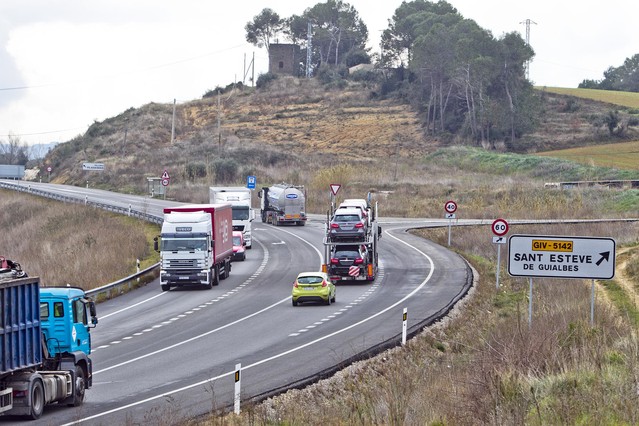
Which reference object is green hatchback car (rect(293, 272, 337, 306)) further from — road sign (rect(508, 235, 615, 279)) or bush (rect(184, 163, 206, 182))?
bush (rect(184, 163, 206, 182))

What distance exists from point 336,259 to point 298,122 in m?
108

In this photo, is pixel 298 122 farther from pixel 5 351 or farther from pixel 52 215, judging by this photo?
pixel 5 351

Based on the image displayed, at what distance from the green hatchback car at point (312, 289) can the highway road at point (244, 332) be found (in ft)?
1.33

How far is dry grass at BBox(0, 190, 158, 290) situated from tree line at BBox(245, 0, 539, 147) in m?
57.8

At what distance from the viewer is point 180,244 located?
4341 cm

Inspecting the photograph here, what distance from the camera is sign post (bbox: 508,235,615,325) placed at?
1947 centimetres

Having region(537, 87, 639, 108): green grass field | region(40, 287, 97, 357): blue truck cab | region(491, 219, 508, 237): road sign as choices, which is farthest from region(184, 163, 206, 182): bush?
region(40, 287, 97, 357): blue truck cab

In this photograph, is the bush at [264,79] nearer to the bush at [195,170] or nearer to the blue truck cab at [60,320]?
the bush at [195,170]

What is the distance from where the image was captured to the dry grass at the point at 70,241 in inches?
1970

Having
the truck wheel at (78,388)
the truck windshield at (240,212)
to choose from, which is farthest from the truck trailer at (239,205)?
the truck wheel at (78,388)

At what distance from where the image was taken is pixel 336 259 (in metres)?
45.5

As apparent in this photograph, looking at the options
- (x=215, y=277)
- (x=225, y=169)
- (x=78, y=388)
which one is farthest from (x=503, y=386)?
(x=225, y=169)

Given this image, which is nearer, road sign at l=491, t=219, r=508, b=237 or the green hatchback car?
A: the green hatchback car

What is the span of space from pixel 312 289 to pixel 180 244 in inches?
305
